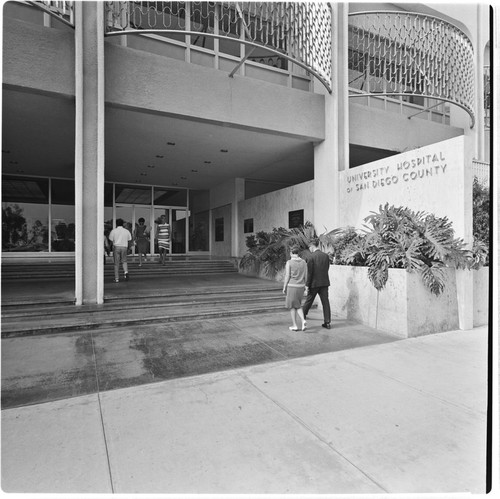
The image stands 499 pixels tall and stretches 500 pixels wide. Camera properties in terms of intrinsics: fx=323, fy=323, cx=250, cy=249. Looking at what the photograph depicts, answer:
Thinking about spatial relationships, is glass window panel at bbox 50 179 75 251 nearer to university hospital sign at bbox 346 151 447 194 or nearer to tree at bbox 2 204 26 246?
tree at bbox 2 204 26 246

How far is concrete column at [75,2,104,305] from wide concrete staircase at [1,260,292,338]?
24.1 inches

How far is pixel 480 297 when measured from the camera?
6.67 metres

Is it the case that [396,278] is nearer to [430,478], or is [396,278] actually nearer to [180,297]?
[430,478]

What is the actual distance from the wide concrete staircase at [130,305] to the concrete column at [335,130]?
9.91 feet

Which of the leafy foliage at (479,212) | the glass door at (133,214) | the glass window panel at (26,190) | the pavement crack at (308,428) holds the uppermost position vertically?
the glass window panel at (26,190)

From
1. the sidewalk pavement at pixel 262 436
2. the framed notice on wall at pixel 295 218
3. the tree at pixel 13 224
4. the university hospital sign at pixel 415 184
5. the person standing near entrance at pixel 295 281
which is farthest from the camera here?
the tree at pixel 13 224

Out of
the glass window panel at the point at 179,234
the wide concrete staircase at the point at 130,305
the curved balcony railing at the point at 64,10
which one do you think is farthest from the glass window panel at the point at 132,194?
the curved balcony railing at the point at 64,10

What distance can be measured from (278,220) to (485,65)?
10895mm

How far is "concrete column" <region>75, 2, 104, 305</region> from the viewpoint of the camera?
6.96 metres

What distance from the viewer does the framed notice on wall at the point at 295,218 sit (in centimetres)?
1123

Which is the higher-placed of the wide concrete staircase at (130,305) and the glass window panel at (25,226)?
the glass window panel at (25,226)

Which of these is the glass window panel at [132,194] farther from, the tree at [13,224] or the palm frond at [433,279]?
the palm frond at [433,279]

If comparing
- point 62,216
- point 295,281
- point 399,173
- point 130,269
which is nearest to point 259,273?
point 130,269

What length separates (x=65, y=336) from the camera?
5383 millimetres
